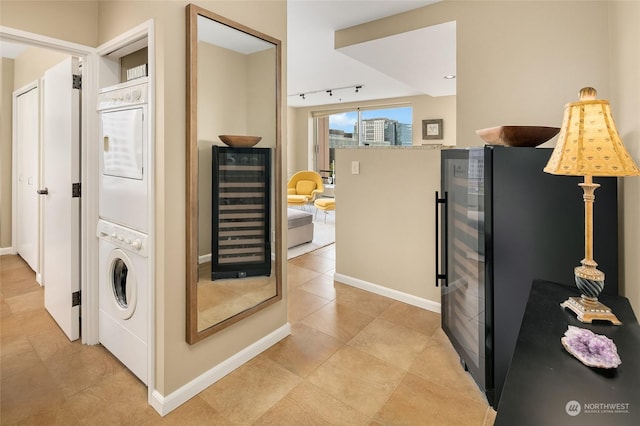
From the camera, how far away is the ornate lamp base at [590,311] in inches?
45.7

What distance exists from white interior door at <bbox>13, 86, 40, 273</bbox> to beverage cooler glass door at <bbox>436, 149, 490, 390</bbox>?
4077mm

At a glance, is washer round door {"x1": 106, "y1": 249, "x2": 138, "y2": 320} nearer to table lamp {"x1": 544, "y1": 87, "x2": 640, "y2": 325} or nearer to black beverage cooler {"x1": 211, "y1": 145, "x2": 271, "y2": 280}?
black beverage cooler {"x1": 211, "y1": 145, "x2": 271, "y2": 280}

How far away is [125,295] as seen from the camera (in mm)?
2174

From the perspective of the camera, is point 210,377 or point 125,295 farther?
point 125,295

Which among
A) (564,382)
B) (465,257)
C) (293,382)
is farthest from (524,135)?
(293,382)

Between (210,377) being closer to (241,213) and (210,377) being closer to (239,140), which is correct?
(241,213)

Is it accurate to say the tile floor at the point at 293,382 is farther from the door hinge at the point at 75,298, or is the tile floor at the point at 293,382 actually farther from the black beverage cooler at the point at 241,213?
the black beverage cooler at the point at 241,213

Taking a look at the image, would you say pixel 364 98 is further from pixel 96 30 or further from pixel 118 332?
pixel 118 332

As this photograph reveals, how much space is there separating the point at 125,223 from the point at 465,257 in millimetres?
2028

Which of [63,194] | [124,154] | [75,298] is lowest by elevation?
[75,298]

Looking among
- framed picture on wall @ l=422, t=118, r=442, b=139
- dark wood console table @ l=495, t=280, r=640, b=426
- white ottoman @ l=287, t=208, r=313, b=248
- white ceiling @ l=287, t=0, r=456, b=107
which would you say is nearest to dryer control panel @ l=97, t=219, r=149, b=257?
dark wood console table @ l=495, t=280, r=640, b=426

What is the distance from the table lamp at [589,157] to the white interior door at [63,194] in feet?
8.94

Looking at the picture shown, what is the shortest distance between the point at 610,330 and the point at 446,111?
22.3ft

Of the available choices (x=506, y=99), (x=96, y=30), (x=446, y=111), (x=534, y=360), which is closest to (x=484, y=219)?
(x=534, y=360)
